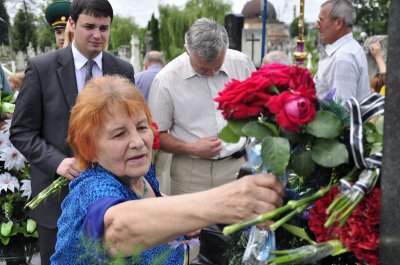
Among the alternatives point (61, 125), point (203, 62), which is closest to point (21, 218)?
point (61, 125)

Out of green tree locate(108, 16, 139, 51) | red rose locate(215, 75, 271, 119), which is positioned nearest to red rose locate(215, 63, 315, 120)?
red rose locate(215, 75, 271, 119)

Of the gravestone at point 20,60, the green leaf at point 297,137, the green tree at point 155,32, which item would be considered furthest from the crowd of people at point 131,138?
the gravestone at point 20,60

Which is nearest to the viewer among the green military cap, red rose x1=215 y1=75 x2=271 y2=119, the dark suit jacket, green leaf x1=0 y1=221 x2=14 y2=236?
red rose x1=215 y1=75 x2=271 y2=119

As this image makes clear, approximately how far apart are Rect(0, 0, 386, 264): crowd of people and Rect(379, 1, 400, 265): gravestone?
27 centimetres

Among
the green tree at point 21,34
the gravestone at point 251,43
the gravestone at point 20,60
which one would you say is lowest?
the gravestone at point 20,60

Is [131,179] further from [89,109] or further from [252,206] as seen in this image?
[252,206]

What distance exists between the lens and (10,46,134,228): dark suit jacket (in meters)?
2.92

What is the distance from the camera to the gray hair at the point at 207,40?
370 centimetres

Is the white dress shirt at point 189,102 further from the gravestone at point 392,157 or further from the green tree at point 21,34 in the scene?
the green tree at point 21,34

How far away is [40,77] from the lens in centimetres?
297

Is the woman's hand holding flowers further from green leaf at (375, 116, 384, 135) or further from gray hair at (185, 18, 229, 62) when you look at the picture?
gray hair at (185, 18, 229, 62)

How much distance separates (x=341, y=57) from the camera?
4.11 meters

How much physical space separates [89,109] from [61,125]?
4.00ft

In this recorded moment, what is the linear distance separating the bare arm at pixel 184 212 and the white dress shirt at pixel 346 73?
9.15ft
